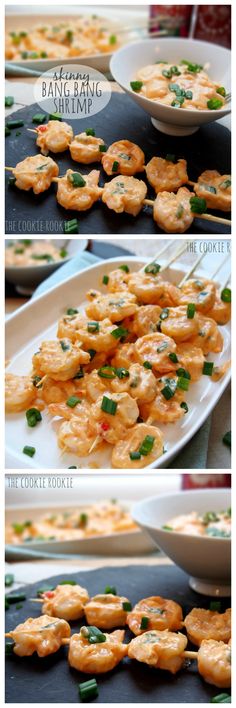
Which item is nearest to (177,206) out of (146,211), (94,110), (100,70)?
(146,211)

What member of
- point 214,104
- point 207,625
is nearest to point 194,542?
point 207,625

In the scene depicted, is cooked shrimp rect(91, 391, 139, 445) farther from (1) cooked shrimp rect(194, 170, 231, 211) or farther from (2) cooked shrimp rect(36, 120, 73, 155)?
(2) cooked shrimp rect(36, 120, 73, 155)

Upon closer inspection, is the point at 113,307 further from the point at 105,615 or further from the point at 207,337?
the point at 105,615

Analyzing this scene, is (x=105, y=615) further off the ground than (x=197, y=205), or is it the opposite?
(x=197, y=205)

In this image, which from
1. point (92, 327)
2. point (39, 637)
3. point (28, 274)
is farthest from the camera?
point (28, 274)

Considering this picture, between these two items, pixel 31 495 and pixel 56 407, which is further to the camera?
pixel 31 495

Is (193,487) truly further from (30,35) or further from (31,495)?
(30,35)

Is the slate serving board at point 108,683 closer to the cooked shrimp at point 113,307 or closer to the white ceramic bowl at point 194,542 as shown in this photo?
the white ceramic bowl at point 194,542
